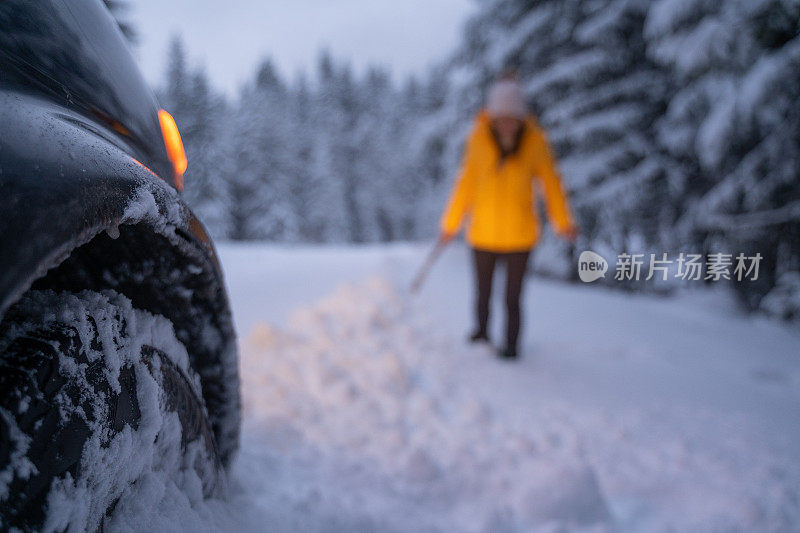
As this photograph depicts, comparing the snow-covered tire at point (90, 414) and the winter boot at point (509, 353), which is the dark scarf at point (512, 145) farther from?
the snow-covered tire at point (90, 414)

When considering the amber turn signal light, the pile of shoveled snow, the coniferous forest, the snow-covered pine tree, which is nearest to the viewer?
the amber turn signal light

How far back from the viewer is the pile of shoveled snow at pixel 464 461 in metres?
1.58

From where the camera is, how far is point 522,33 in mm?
7617

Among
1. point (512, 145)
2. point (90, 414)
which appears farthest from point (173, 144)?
point (512, 145)

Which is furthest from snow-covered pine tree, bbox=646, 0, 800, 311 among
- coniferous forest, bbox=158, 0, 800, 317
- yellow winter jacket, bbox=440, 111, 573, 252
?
yellow winter jacket, bbox=440, 111, 573, 252

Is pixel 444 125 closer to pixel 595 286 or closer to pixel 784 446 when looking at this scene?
pixel 595 286

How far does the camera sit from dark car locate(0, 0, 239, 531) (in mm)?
553

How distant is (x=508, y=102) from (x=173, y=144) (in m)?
2.44

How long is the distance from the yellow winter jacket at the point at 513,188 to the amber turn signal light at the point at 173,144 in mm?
2278

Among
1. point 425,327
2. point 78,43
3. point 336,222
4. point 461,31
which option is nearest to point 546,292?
point 425,327

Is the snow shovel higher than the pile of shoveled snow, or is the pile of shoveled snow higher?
the snow shovel
